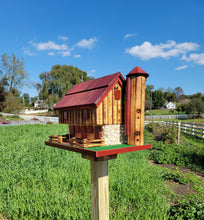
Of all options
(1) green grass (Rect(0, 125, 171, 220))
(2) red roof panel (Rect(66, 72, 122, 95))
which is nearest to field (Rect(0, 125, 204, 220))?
(1) green grass (Rect(0, 125, 171, 220))

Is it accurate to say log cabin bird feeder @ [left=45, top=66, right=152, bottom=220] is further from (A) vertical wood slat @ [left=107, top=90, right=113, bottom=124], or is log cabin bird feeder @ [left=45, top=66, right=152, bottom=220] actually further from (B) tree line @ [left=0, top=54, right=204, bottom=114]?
(B) tree line @ [left=0, top=54, right=204, bottom=114]

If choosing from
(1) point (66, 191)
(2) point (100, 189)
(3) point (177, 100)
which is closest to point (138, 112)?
(2) point (100, 189)

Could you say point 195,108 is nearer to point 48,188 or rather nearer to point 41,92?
point 41,92

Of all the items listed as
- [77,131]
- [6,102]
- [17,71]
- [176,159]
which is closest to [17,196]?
[77,131]

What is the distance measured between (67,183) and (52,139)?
244 centimetres

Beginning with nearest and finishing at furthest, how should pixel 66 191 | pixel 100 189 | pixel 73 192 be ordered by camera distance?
pixel 100 189
pixel 66 191
pixel 73 192

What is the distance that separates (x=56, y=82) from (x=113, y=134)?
3508cm

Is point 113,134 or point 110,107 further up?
point 110,107

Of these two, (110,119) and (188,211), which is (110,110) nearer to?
(110,119)

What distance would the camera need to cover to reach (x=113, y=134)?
6.13ft

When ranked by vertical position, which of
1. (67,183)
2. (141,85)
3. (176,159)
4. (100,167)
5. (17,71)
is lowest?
(176,159)

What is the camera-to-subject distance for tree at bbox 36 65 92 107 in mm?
34625

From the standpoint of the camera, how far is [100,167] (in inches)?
74.5

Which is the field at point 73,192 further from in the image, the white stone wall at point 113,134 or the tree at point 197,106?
the tree at point 197,106
